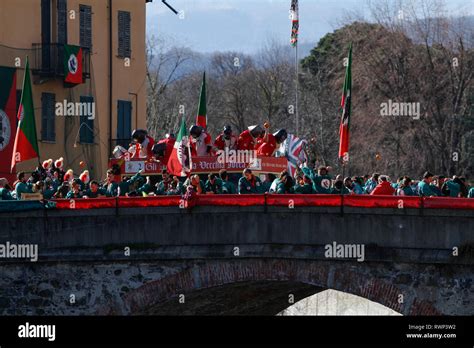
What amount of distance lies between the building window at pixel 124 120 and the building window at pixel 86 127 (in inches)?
77.6

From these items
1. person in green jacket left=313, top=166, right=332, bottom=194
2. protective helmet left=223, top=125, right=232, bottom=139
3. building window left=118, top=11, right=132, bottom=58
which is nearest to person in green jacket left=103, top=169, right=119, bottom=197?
protective helmet left=223, top=125, right=232, bottom=139

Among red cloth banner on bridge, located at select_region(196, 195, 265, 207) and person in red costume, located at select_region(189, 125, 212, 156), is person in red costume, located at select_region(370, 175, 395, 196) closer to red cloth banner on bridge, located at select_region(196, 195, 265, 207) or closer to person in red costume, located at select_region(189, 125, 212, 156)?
red cloth banner on bridge, located at select_region(196, 195, 265, 207)

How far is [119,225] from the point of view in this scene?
37094 millimetres

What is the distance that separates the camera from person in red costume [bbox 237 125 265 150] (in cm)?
4053

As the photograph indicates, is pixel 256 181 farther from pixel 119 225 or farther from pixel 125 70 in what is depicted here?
pixel 125 70

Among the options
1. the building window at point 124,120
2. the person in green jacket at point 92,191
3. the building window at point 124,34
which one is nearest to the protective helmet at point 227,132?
the person in green jacket at point 92,191

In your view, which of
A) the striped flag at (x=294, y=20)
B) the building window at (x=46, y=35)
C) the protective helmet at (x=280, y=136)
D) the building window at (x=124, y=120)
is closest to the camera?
the protective helmet at (x=280, y=136)

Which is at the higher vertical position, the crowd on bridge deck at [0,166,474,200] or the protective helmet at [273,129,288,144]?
the protective helmet at [273,129,288,144]

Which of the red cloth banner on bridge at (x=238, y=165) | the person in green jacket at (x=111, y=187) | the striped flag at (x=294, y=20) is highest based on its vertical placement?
the striped flag at (x=294, y=20)

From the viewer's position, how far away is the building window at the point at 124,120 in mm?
56281

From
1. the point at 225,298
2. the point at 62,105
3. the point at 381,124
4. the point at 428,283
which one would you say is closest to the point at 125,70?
the point at 62,105

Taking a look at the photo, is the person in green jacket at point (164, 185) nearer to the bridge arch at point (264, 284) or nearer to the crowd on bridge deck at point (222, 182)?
the crowd on bridge deck at point (222, 182)

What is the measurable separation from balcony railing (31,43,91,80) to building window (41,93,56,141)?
819 millimetres

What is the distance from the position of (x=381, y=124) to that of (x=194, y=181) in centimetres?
3078
